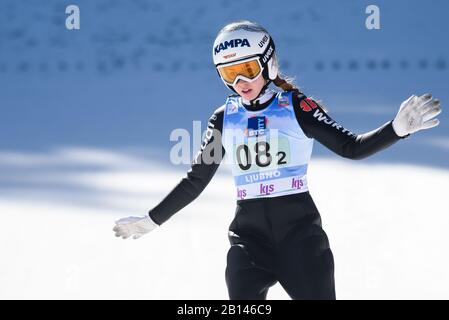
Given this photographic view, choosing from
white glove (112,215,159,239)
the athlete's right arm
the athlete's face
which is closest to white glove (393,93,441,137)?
the athlete's face

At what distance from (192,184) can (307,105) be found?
2.57ft

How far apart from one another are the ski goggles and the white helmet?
0.06 ft

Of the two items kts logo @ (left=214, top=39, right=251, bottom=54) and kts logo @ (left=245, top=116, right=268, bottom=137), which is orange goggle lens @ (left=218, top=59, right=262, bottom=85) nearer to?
kts logo @ (left=214, top=39, right=251, bottom=54)

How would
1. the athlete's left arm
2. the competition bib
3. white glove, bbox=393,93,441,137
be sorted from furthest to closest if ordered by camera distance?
the competition bib → the athlete's left arm → white glove, bbox=393,93,441,137

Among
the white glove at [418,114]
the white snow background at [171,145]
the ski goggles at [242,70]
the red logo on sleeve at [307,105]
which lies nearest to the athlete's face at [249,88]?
the ski goggles at [242,70]

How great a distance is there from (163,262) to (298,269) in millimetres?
2664

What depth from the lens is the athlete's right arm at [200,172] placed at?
6.43 m

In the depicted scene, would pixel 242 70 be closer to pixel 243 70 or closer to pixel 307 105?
pixel 243 70

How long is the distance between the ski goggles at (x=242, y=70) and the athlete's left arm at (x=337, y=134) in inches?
9.5

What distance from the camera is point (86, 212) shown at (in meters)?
9.70

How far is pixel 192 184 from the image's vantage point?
21.4 feet

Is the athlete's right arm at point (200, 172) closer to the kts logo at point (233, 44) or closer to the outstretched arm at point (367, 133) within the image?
the kts logo at point (233, 44)

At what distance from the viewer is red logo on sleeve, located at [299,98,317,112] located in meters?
6.22
